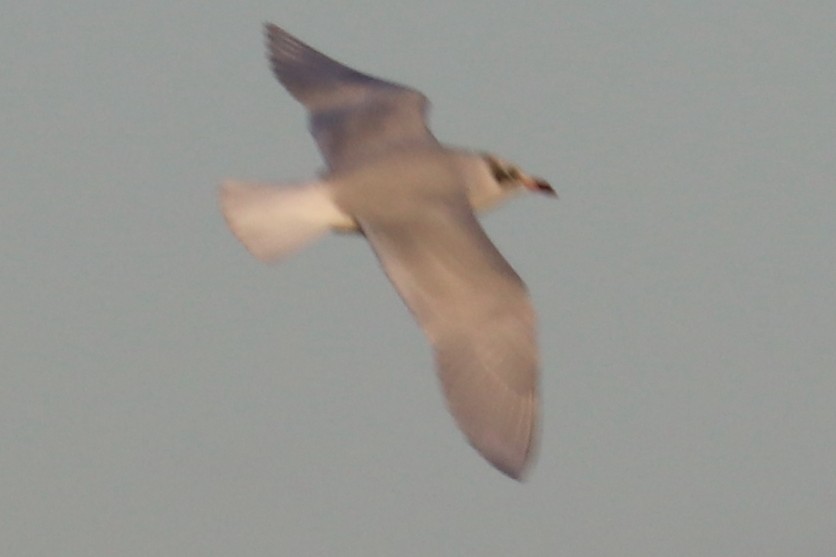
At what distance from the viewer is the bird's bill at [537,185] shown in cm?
1186

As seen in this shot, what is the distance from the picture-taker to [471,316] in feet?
32.7

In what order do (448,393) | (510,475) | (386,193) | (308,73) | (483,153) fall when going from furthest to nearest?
1. (308,73)
2. (483,153)
3. (386,193)
4. (448,393)
5. (510,475)

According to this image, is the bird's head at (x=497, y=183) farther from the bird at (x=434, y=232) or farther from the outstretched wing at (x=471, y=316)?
the outstretched wing at (x=471, y=316)

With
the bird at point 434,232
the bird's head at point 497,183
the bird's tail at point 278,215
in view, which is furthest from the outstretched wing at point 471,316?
the bird's head at point 497,183

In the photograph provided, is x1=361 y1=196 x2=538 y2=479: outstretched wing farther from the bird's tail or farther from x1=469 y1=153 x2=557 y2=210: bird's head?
x1=469 y1=153 x2=557 y2=210: bird's head

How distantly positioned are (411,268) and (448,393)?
103cm

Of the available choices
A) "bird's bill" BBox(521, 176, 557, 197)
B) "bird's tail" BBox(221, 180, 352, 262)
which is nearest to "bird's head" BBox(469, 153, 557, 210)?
"bird's bill" BBox(521, 176, 557, 197)

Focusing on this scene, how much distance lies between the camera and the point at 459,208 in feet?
35.2

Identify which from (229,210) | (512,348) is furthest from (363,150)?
(512,348)

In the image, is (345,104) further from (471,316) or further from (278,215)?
(471,316)

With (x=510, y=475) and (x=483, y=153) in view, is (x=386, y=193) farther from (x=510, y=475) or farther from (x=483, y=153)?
(x=510, y=475)

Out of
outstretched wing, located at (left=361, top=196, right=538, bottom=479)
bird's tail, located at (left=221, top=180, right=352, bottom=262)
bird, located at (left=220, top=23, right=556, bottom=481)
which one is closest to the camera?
outstretched wing, located at (left=361, top=196, right=538, bottom=479)

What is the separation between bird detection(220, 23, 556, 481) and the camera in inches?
371

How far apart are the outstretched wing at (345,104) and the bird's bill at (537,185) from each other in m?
0.59
